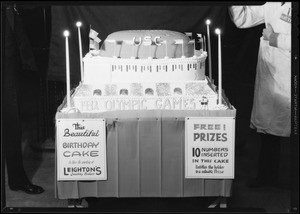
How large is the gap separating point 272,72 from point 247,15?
566 millimetres

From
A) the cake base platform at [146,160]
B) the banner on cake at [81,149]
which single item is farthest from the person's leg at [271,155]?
the banner on cake at [81,149]

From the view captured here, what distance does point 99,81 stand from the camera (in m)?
4.85

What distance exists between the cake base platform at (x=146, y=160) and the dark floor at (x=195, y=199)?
0.17 m

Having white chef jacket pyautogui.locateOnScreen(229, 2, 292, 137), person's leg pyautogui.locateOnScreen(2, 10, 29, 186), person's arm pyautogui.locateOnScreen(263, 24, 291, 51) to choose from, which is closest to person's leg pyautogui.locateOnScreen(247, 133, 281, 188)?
white chef jacket pyautogui.locateOnScreen(229, 2, 292, 137)

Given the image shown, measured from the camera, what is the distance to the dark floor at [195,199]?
16.8 ft

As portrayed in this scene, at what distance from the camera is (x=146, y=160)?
174 inches

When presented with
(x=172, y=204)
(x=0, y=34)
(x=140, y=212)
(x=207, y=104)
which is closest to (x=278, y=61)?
(x=207, y=104)

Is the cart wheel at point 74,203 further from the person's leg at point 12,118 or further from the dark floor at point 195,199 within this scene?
the person's leg at point 12,118

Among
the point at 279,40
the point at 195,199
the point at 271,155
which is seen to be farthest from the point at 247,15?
the point at 195,199

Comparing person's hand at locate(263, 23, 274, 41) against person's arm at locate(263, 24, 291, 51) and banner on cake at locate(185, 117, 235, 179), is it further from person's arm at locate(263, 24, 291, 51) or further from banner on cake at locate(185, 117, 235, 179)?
banner on cake at locate(185, 117, 235, 179)

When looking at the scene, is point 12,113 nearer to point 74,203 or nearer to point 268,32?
point 74,203

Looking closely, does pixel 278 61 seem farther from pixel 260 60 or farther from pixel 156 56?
pixel 156 56

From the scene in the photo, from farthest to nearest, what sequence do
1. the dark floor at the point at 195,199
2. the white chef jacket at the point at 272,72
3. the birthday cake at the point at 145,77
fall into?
the white chef jacket at the point at 272,72 → the dark floor at the point at 195,199 → the birthday cake at the point at 145,77

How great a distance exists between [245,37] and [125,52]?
2194 millimetres
